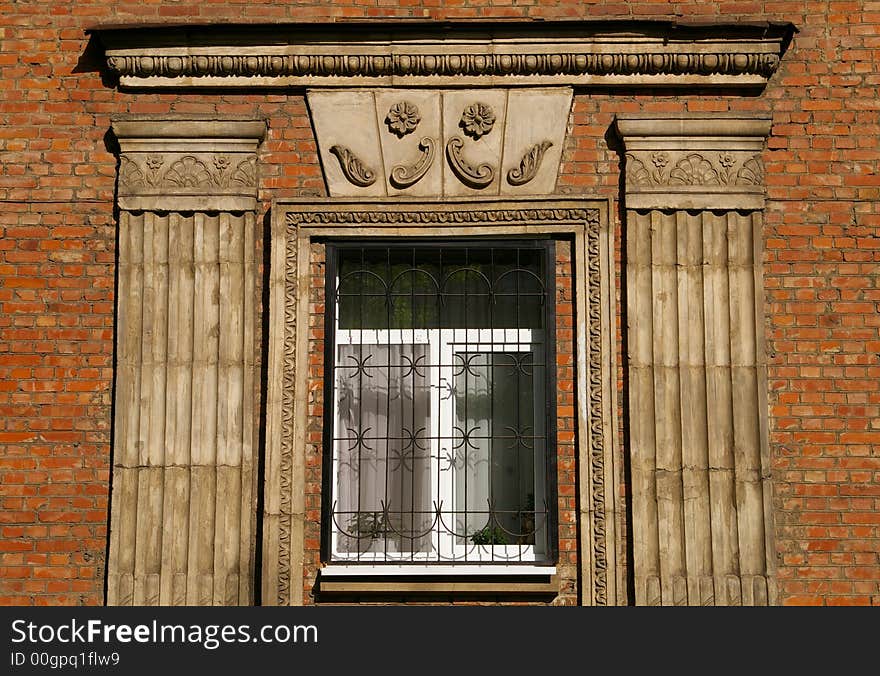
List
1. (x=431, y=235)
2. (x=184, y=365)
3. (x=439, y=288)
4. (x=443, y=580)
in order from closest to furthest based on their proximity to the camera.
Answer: (x=443, y=580) < (x=184, y=365) < (x=431, y=235) < (x=439, y=288)

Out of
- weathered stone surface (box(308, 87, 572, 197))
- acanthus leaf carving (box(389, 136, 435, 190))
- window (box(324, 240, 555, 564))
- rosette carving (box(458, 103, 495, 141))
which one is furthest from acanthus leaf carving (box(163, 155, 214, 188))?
rosette carving (box(458, 103, 495, 141))

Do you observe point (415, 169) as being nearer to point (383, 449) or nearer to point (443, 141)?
point (443, 141)

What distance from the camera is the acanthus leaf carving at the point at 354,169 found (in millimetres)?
6035

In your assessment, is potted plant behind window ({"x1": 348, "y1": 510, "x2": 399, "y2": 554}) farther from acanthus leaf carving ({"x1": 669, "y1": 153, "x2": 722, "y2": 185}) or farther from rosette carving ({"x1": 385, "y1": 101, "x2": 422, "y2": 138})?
acanthus leaf carving ({"x1": 669, "y1": 153, "x2": 722, "y2": 185})

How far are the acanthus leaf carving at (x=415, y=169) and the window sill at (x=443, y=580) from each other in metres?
1.98

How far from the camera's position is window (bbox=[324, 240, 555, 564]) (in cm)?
593

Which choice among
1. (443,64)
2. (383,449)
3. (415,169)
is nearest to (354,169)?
(415,169)

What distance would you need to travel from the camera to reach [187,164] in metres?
6.02

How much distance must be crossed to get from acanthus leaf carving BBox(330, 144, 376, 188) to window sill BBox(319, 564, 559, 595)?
199 cm

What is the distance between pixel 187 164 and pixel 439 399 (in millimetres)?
1794

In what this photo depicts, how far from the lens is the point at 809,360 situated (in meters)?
5.85

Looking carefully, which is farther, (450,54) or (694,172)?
(450,54)

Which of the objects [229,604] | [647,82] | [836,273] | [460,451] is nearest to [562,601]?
[460,451]

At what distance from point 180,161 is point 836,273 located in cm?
343
